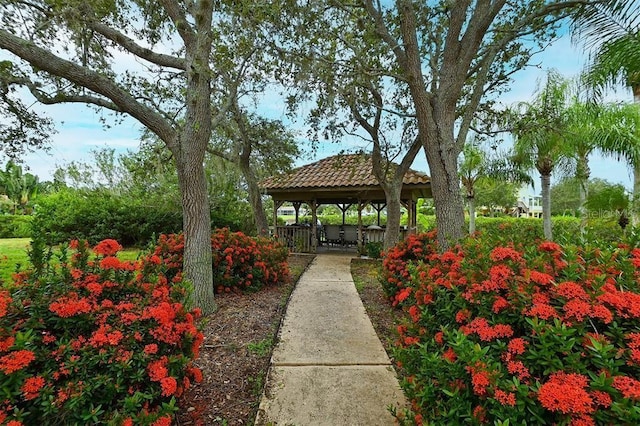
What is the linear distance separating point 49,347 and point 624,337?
118 inches

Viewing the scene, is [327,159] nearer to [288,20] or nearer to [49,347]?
[288,20]

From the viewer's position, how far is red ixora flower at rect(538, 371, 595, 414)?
1187 millimetres

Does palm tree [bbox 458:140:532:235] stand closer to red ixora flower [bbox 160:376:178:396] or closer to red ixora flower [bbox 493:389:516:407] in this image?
red ixora flower [bbox 493:389:516:407]

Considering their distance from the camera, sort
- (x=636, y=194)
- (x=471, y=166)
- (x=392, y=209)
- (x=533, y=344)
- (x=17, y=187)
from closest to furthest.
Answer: (x=533, y=344) < (x=636, y=194) < (x=392, y=209) < (x=471, y=166) < (x=17, y=187)

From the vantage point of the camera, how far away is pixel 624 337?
1.38 metres

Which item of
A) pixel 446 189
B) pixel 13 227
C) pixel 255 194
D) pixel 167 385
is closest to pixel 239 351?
pixel 167 385

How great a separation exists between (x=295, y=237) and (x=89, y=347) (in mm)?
10650

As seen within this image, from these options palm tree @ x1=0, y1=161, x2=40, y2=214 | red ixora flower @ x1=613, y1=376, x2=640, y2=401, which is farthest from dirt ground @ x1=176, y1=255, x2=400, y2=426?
palm tree @ x1=0, y1=161, x2=40, y2=214

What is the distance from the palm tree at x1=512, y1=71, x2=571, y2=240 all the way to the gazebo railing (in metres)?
7.77

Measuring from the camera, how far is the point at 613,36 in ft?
15.3

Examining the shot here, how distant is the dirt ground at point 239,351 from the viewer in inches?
102

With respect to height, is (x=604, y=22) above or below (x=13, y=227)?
above

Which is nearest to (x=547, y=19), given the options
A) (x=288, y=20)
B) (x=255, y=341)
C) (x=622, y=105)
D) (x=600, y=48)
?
(x=600, y=48)

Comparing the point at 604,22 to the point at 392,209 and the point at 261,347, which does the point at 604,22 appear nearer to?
the point at 392,209
